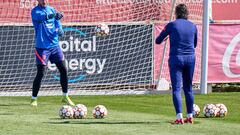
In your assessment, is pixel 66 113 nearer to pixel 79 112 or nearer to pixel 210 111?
pixel 79 112

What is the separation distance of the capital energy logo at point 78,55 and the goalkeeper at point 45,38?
4016mm

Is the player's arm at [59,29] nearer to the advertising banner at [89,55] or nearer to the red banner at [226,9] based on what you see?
the advertising banner at [89,55]

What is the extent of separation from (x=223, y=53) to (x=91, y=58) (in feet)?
11.8

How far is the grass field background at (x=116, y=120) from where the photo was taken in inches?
465

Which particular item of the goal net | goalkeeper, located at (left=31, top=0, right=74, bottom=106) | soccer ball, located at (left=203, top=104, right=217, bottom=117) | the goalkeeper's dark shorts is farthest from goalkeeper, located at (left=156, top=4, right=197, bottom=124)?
the goal net

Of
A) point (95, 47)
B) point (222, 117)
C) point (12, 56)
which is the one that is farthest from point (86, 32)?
point (222, 117)

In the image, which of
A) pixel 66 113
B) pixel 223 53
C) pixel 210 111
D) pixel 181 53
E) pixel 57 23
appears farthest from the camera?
pixel 223 53

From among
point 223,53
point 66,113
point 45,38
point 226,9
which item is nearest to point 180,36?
point 66,113

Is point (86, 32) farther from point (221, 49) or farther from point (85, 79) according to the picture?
point (221, 49)

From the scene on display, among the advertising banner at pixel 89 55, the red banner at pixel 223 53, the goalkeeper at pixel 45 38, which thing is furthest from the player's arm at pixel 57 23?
the red banner at pixel 223 53

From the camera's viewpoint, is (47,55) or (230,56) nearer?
(47,55)

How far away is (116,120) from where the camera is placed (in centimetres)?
1361

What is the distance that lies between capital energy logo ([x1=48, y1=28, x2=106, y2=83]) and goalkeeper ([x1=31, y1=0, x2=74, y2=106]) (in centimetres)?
402

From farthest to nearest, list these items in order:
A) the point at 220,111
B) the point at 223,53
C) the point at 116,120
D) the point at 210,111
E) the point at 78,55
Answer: the point at 223,53, the point at 78,55, the point at 220,111, the point at 210,111, the point at 116,120
